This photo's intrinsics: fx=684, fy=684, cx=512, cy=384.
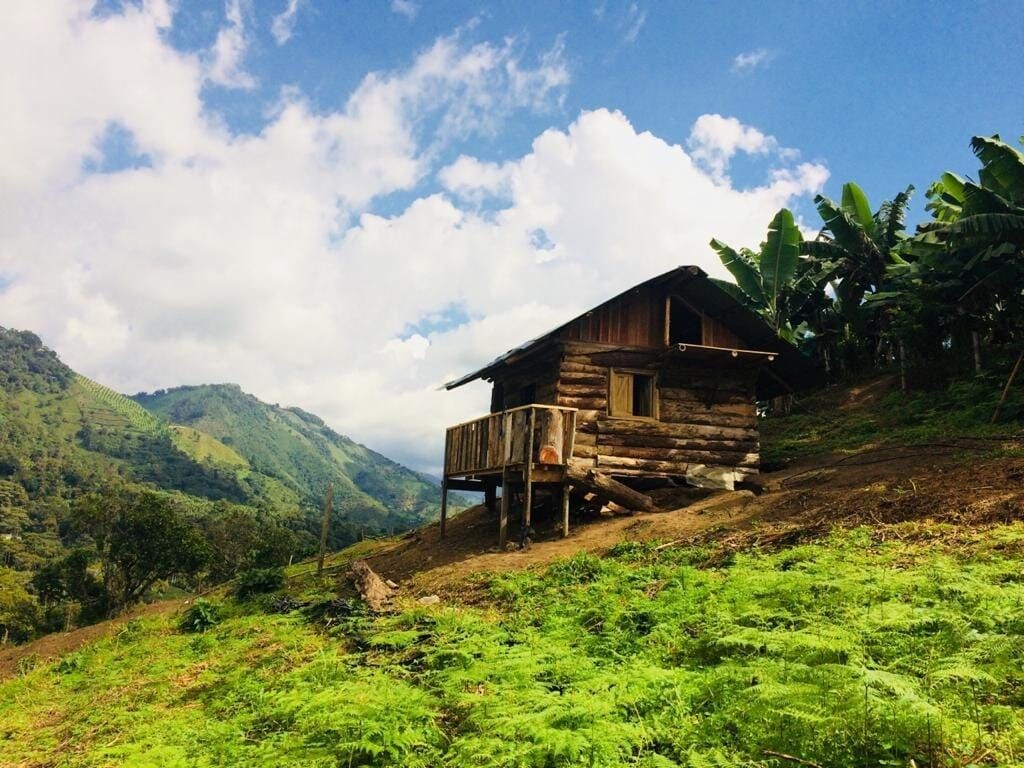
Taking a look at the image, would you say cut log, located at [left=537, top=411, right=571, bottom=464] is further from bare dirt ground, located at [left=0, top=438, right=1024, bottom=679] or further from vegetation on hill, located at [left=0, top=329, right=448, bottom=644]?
vegetation on hill, located at [left=0, top=329, right=448, bottom=644]

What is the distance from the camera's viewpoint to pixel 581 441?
767 inches

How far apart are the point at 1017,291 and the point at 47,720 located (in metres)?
30.8

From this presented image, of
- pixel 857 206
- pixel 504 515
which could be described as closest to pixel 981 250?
pixel 857 206

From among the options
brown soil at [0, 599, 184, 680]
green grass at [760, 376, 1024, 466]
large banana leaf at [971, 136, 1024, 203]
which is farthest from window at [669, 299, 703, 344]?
brown soil at [0, 599, 184, 680]

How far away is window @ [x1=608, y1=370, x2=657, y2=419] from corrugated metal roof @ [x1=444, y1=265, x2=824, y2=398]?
225 centimetres

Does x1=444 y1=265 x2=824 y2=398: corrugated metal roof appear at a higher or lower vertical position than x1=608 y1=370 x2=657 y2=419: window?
higher

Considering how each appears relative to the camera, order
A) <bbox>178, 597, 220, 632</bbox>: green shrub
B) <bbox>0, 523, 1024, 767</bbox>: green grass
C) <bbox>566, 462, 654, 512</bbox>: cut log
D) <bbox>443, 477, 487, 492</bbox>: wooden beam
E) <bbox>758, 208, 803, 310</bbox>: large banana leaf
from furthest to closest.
Result: 1. <bbox>758, 208, 803, 310</bbox>: large banana leaf
2. <bbox>443, 477, 487, 492</bbox>: wooden beam
3. <bbox>566, 462, 654, 512</bbox>: cut log
4. <bbox>178, 597, 220, 632</bbox>: green shrub
5. <bbox>0, 523, 1024, 767</bbox>: green grass

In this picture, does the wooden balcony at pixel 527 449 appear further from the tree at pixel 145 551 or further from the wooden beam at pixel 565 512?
the tree at pixel 145 551

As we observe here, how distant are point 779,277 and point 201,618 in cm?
2419

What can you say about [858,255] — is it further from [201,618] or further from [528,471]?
[201,618]

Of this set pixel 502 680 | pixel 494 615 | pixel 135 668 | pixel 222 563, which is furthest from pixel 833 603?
pixel 222 563

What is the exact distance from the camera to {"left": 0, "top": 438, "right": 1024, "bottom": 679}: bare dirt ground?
12062mm

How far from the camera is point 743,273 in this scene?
30.8 m

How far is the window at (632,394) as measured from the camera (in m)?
20.0
